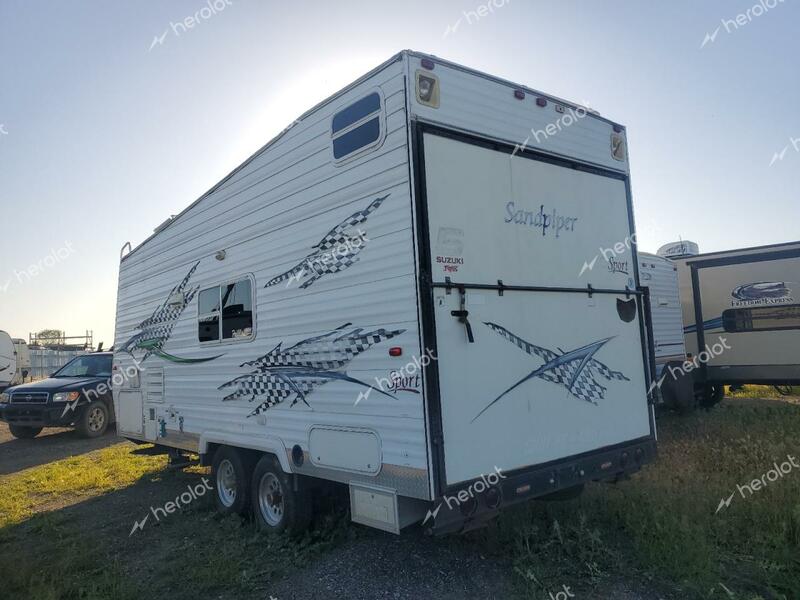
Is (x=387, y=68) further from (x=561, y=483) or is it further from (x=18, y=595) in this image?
(x=18, y=595)

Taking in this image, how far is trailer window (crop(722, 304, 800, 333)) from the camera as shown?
33.6 feet

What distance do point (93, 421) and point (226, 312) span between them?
795cm

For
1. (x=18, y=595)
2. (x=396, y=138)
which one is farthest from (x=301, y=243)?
(x=18, y=595)

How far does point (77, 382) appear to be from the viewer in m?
12.1

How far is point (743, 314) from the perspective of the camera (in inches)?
425

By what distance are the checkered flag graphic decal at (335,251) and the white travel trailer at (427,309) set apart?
0.06 ft

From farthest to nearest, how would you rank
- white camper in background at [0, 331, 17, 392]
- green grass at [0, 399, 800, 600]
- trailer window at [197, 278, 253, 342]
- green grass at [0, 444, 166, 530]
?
white camper in background at [0, 331, 17, 392] → green grass at [0, 444, 166, 530] → trailer window at [197, 278, 253, 342] → green grass at [0, 399, 800, 600]

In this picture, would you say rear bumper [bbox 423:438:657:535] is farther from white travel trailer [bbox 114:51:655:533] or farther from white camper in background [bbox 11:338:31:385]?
white camper in background [bbox 11:338:31:385]

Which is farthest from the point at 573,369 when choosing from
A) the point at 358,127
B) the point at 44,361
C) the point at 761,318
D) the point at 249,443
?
the point at 44,361

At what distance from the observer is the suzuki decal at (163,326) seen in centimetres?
679

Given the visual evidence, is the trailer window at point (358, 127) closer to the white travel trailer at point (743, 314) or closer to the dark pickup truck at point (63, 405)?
the white travel trailer at point (743, 314)

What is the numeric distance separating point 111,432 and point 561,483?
11.2 meters

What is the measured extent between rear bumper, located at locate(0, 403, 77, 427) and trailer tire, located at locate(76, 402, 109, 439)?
0.17 m

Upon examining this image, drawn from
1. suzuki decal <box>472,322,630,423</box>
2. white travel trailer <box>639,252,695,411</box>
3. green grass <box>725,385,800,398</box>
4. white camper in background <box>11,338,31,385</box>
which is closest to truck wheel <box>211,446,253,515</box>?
suzuki decal <box>472,322,630,423</box>
